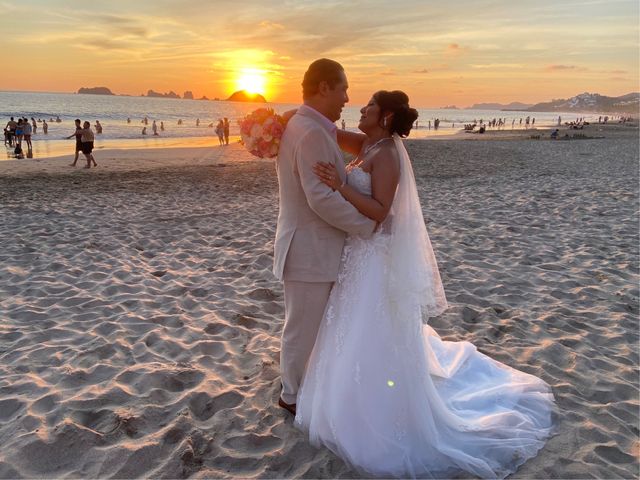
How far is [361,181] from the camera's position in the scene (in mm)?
3090

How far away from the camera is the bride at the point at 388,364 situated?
297 cm

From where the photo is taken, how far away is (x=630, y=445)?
317 cm

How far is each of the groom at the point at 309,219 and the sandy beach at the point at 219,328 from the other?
676mm

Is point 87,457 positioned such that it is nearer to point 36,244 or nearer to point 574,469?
point 574,469

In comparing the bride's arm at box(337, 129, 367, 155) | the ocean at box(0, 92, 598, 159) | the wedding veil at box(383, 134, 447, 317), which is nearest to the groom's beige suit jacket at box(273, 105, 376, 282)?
the wedding veil at box(383, 134, 447, 317)

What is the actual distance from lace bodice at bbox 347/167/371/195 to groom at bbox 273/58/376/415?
8 centimetres

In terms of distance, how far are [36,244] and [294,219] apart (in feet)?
20.5

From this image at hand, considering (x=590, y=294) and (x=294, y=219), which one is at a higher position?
(x=294, y=219)

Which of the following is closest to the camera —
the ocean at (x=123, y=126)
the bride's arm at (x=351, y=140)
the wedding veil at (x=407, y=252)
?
the wedding veil at (x=407, y=252)

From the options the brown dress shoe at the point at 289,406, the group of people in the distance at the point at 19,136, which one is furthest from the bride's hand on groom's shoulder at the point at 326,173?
the group of people in the distance at the point at 19,136

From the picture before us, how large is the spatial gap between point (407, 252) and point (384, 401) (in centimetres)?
102

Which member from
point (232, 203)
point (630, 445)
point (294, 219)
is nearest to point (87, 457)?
point (294, 219)

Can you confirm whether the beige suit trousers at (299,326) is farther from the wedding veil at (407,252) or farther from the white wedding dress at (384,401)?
the wedding veil at (407,252)

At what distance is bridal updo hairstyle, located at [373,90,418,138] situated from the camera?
3072 millimetres
